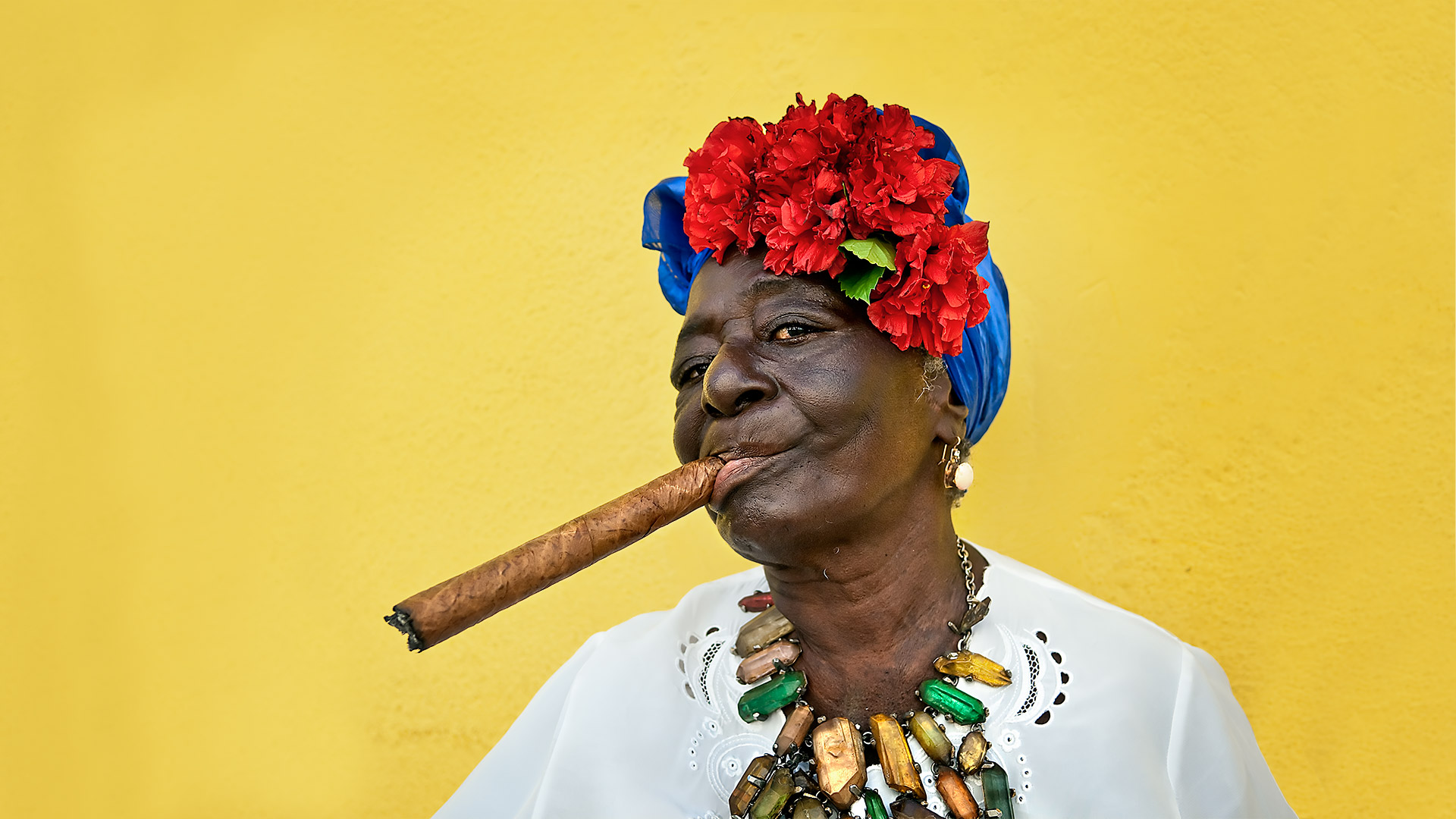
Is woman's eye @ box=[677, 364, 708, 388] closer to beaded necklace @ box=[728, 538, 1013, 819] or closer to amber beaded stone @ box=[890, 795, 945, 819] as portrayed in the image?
beaded necklace @ box=[728, 538, 1013, 819]

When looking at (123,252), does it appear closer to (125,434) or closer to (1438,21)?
(125,434)

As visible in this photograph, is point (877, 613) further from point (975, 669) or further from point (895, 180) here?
point (895, 180)

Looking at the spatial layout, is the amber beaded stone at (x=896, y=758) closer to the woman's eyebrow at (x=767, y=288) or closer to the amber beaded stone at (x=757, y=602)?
the amber beaded stone at (x=757, y=602)

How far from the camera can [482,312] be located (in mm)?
2973

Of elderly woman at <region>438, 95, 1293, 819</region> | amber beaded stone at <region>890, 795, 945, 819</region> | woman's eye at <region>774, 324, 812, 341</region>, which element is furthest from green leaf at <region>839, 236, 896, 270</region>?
amber beaded stone at <region>890, 795, 945, 819</region>

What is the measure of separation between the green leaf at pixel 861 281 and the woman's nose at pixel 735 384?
172 millimetres

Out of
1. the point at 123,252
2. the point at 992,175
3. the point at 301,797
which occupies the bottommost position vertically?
the point at 301,797

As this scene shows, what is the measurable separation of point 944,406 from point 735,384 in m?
0.38

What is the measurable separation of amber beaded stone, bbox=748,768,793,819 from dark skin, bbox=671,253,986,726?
0.14 meters

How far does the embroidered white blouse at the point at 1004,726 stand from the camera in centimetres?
186

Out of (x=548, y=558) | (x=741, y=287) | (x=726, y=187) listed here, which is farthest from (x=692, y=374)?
(x=548, y=558)

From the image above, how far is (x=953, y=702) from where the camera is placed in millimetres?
1883

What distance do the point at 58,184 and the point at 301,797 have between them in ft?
5.36

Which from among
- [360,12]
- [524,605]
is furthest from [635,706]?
[360,12]
